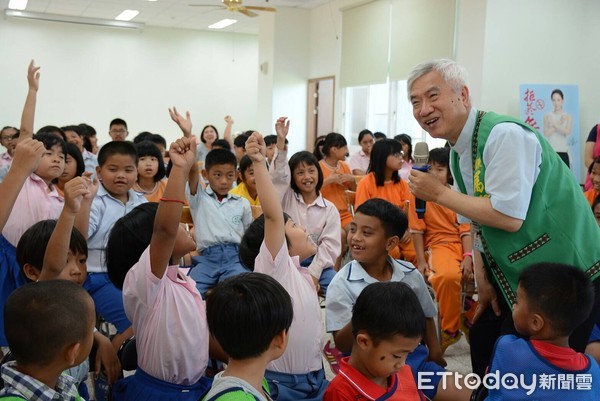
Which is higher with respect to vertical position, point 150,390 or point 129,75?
point 129,75

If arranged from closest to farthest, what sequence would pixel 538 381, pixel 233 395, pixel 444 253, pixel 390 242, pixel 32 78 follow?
pixel 233 395 < pixel 538 381 < pixel 390 242 < pixel 32 78 < pixel 444 253

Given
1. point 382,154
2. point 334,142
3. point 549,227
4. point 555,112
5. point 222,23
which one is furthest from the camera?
point 222,23

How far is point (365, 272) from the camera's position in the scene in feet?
6.97

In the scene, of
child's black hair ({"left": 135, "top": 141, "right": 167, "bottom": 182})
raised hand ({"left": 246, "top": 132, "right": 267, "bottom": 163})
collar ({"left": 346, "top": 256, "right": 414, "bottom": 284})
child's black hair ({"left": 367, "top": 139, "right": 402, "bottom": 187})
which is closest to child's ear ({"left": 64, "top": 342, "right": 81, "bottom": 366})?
raised hand ({"left": 246, "top": 132, "right": 267, "bottom": 163})

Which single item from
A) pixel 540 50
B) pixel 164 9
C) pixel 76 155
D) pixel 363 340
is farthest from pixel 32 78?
pixel 164 9

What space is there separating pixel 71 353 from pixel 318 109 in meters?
10.1

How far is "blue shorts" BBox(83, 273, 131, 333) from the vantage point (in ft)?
8.05

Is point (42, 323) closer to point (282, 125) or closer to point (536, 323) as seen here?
point (536, 323)

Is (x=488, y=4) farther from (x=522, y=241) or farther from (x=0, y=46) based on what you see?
(x=0, y=46)

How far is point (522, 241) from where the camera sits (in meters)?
1.71

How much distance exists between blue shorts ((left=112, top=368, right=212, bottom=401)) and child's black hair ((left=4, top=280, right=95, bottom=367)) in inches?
17.6

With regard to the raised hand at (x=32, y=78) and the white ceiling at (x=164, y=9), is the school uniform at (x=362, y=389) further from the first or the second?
the white ceiling at (x=164, y=9)

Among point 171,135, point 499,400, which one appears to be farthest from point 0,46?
point 499,400

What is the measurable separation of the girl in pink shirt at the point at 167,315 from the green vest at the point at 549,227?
943mm
